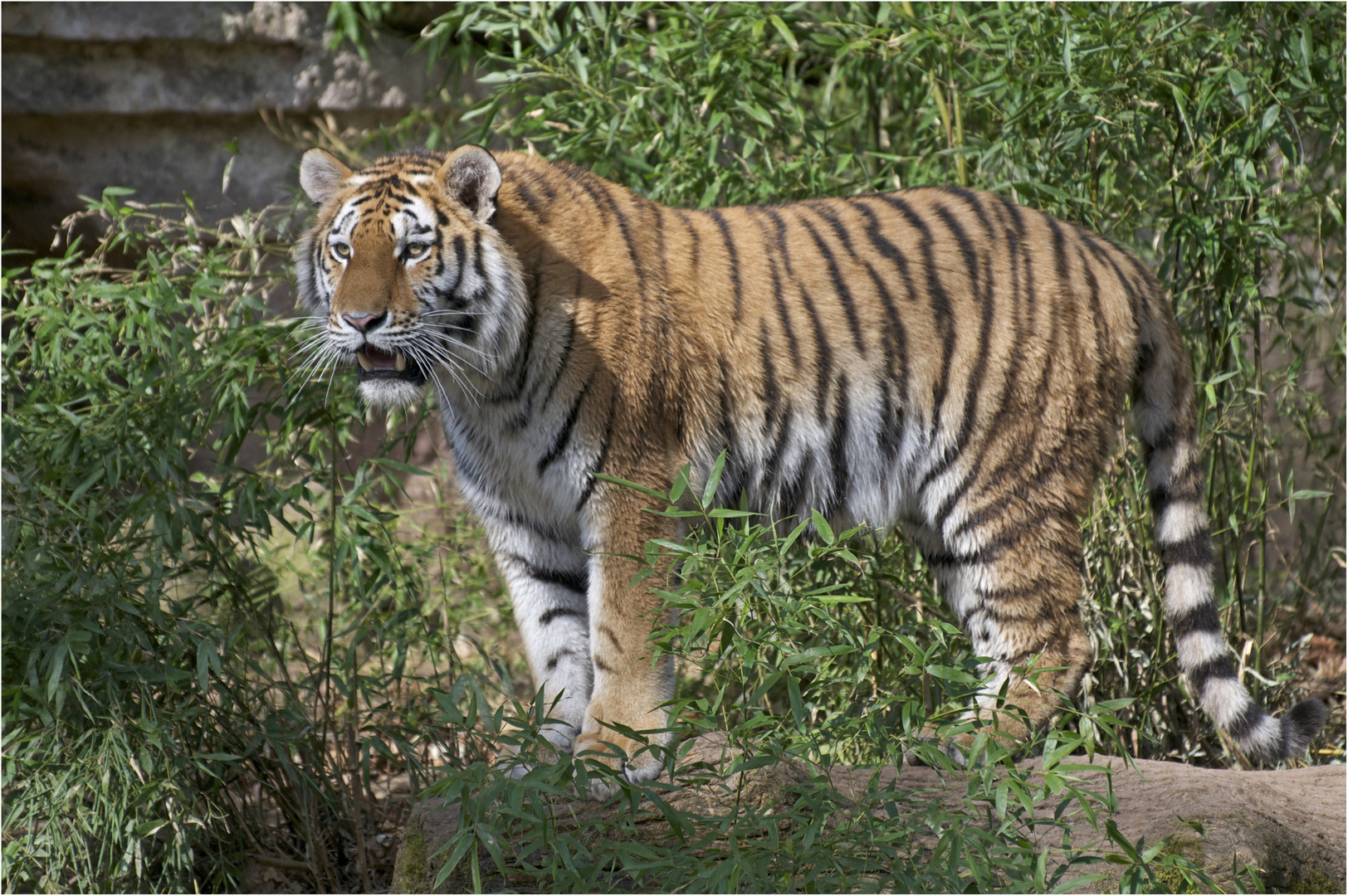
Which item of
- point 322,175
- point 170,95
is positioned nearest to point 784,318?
point 322,175

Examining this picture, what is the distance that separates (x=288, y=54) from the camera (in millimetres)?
4273

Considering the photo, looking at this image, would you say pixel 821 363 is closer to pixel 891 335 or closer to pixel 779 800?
pixel 891 335

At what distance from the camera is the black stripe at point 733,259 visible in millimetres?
2672

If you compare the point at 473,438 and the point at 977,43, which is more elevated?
the point at 977,43

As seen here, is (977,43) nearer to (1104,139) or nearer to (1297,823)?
(1104,139)

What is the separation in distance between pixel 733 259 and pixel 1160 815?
144cm

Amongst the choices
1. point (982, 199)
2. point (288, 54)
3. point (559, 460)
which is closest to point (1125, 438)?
point (982, 199)

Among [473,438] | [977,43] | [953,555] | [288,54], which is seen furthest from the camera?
[288,54]

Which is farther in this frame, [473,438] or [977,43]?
[977,43]

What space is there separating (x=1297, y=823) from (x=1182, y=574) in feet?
1.83

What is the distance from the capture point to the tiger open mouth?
2.34m

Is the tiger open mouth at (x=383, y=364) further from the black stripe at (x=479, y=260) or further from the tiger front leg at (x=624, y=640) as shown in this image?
the tiger front leg at (x=624, y=640)

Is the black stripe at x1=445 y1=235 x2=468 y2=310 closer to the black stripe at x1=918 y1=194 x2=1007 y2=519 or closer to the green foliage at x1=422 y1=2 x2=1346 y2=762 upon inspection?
the green foliage at x1=422 y1=2 x2=1346 y2=762

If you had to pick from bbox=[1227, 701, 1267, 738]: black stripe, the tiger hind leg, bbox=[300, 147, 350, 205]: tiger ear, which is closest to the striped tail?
bbox=[1227, 701, 1267, 738]: black stripe
